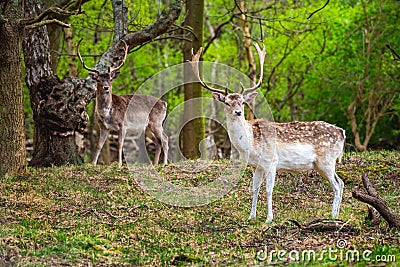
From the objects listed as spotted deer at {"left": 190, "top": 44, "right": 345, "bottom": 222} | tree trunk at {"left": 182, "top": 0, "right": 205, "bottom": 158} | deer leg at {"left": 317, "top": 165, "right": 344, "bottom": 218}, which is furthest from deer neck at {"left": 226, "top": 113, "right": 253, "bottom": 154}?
tree trunk at {"left": 182, "top": 0, "right": 205, "bottom": 158}

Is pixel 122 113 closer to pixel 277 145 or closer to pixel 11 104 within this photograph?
pixel 11 104

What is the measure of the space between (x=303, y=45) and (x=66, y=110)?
37.7ft

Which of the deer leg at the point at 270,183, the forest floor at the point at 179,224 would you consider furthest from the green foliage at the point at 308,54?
the deer leg at the point at 270,183

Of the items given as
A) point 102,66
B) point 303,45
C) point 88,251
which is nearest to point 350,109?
point 303,45

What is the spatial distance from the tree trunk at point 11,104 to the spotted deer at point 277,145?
344 cm

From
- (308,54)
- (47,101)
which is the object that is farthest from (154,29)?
(308,54)

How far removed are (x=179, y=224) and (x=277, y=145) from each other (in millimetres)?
1691

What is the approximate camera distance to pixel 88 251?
6.88 meters

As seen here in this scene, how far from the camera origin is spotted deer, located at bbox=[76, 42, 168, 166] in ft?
41.2

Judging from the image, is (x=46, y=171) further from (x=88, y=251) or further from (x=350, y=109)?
(x=350, y=109)

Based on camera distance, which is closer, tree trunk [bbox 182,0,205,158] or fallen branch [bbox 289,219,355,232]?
fallen branch [bbox 289,219,355,232]

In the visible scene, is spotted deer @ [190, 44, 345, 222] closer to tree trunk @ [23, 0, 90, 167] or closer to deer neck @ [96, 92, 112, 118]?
tree trunk @ [23, 0, 90, 167]

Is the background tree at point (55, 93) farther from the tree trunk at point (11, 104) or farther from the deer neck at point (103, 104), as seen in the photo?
the tree trunk at point (11, 104)

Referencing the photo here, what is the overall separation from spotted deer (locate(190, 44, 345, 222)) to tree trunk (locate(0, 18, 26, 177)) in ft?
11.3
